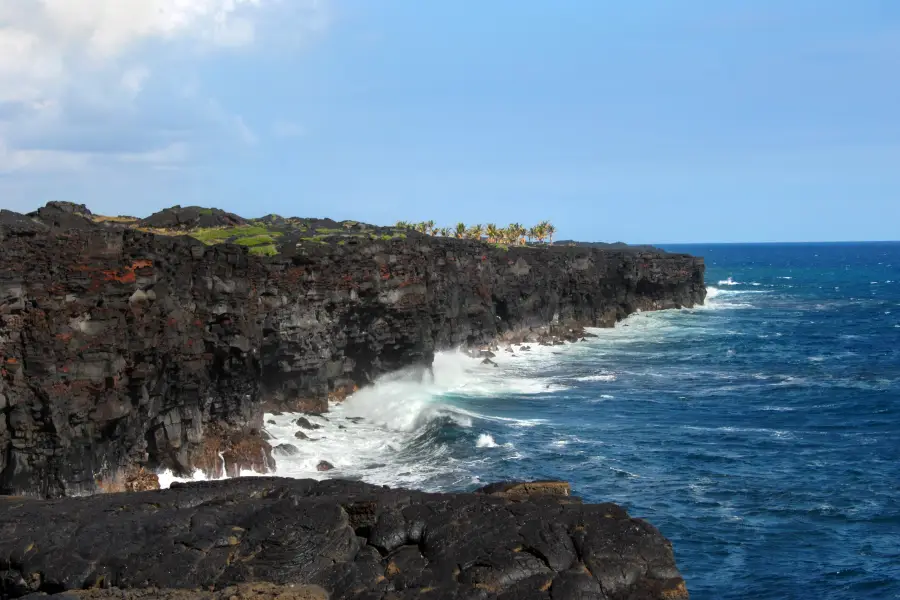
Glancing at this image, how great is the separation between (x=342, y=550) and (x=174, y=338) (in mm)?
26374

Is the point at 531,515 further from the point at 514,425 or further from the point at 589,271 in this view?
the point at 589,271

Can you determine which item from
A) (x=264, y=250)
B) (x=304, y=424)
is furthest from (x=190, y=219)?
(x=304, y=424)

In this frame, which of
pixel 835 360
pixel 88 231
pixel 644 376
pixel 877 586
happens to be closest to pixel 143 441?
pixel 88 231

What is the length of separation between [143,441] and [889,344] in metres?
89.6

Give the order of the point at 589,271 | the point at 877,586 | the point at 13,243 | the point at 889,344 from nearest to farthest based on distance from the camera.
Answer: the point at 877,586
the point at 13,243
the point at 889,344
the point at 589,271

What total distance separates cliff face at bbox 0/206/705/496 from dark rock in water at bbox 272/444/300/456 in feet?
5.35

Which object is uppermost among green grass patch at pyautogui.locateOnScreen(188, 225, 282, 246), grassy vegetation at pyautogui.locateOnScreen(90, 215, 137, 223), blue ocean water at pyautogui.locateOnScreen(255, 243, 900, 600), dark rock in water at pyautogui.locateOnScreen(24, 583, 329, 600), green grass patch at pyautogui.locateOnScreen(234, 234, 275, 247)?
grassy vegetation at pyautogui.locateOnScreen(90, 215, 137, 223)

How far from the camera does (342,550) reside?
68.1 feet

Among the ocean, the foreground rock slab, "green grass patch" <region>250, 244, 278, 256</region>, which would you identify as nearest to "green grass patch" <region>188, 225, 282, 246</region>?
"green grass patch" <region>250, 244, 278, 256</region>

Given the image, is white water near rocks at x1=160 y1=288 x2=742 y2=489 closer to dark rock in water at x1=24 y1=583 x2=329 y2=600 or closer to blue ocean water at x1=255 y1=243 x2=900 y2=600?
blue ocean water at x1=255 y1=243 x2=900 y2=600

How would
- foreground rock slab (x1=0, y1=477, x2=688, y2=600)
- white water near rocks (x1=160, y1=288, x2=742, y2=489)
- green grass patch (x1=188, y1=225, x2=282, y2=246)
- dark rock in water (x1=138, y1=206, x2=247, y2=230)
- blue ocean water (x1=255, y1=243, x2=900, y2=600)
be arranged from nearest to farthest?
foreground rock slab (x1=0, y1=477, x2=688, y2=600) → blue ocean water (x1=255, y1=243, x2=900, y2=600) → white water near rocks (x1=160, y1=288, x2=742, y2=489) → green grass patch (x1=188, y1=225, x2=282, y2=246) → dark rock in water (x1=138, y1=206, x2=247, y2=230)

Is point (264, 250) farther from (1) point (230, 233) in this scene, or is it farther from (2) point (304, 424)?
(2) point (304, 424)

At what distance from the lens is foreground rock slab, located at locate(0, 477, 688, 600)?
19.6 metres

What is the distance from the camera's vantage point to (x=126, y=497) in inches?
973
